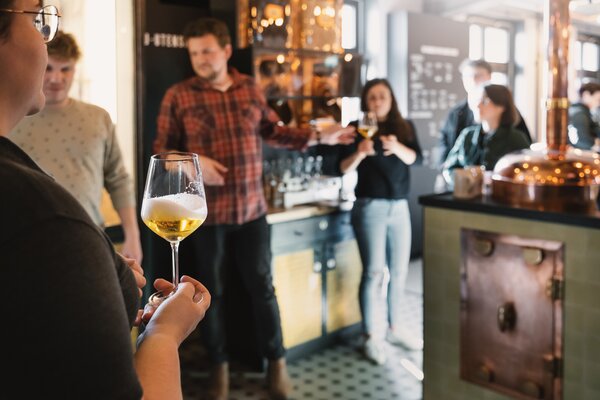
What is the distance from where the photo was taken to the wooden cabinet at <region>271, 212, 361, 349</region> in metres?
3.81

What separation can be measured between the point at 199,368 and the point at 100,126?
1.65 metres

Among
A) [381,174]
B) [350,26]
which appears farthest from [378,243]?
[350,26]

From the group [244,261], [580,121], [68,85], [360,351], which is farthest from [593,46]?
[68,85]

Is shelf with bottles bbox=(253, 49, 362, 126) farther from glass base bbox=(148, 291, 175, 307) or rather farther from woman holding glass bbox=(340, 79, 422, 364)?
glass base bbox=(148, 291, 175, 307)

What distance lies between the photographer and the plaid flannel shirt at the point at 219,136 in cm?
325

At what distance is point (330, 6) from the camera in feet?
15.0

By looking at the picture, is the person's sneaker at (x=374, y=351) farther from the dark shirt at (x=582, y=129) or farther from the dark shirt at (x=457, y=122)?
the dark shirt at (x=582, y=129)

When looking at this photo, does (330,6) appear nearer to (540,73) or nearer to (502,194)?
(502,194)

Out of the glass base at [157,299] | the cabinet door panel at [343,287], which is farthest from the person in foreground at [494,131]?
the glass base at [157,299]

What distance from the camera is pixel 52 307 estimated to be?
2.30 ft

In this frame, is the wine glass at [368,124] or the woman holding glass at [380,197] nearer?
the wine glass at [368,124]

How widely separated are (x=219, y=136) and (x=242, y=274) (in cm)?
70

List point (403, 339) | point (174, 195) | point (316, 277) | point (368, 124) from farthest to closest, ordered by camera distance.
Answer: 1. point (403, 339)
2. point (316, 277)
3. point (368, 124)
4. point (174, 195)

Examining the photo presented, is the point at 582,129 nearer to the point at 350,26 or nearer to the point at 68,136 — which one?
the point at 350,26
